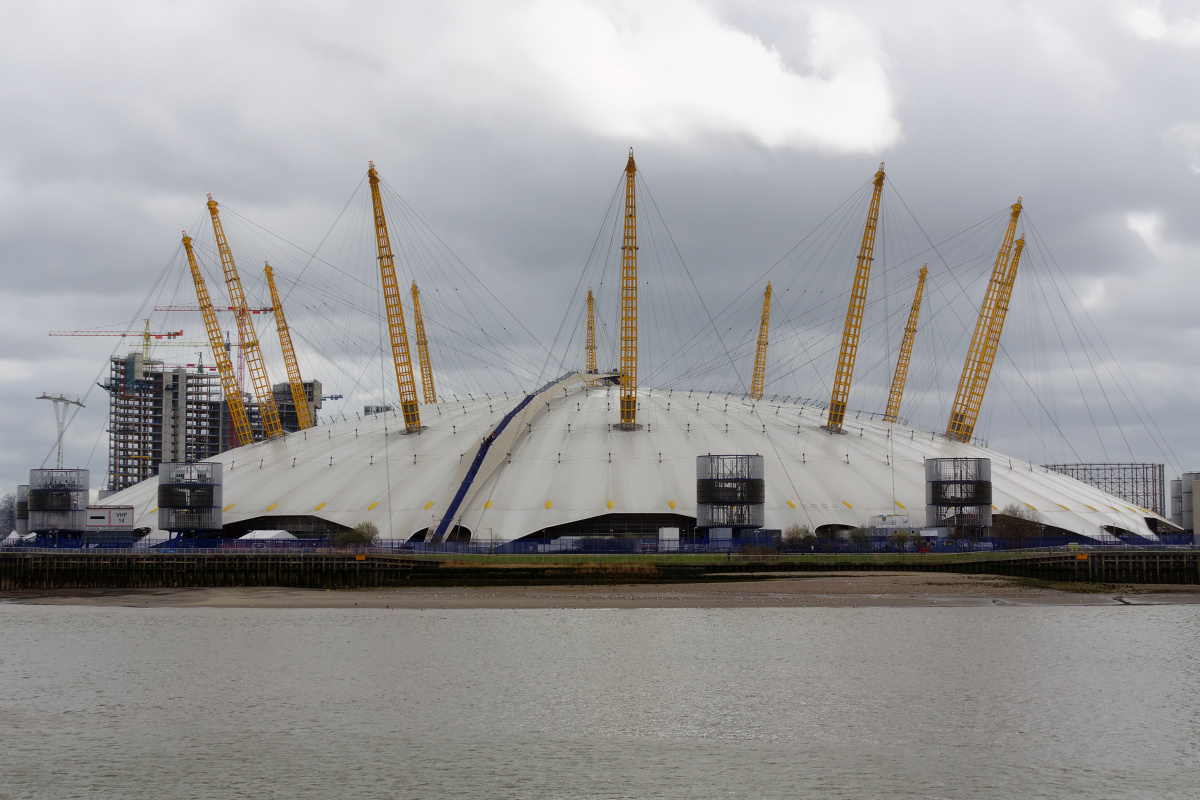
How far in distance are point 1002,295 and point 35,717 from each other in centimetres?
10638

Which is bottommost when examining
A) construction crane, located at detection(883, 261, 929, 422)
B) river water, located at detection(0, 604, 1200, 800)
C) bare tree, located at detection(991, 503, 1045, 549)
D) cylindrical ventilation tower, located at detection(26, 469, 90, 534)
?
river water, located at detection(0, 604, 1200, 800)

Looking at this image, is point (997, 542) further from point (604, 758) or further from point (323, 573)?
point (604, 758)

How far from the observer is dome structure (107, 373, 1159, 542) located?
89.6 meters

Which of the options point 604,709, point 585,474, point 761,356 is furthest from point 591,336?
point 604,709

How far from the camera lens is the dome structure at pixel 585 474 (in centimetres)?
8962

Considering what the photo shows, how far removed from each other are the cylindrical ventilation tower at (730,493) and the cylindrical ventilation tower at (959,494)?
13946mm

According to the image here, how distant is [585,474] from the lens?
9412cm

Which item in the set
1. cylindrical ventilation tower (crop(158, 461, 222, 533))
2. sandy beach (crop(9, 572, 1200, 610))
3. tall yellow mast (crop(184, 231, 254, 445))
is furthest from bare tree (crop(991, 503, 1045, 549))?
tall yellow mast (crop(184, 231, 254, 445))

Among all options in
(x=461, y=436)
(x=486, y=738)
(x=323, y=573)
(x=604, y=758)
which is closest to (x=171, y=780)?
(x=486, y=738)

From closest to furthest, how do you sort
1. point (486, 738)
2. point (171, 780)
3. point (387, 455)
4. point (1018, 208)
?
point (171, 780)
point (486, 738)
point (387, 455)
point (1018, 208)

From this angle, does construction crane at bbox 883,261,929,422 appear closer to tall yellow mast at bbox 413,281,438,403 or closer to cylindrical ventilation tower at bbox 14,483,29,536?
tall yellow mast at bbox 413,281,438,403

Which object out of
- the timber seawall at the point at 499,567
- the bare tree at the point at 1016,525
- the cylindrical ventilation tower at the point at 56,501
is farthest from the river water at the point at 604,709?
the cylindrical ventilation tower at the point at 56,501

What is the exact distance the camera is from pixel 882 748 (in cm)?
3131

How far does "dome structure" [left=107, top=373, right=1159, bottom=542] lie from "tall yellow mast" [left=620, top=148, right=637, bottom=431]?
2.28 m
